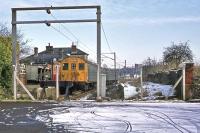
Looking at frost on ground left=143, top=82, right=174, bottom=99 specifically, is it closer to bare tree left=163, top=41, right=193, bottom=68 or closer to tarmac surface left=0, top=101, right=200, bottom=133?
tarmac surface left=0, top=101, right=200, bottom=133

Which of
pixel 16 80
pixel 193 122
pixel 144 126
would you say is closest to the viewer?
pixel 144 126

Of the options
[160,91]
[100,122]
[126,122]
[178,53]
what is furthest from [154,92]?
[178,53]

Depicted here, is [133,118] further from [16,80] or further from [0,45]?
[0,45]

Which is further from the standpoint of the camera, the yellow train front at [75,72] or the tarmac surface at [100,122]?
the yellow train front at [75,72]

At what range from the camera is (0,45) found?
29.0 m

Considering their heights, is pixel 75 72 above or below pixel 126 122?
above

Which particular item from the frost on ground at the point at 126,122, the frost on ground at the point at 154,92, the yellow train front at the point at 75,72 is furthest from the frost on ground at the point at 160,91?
the yellow train front at the point at 75,72

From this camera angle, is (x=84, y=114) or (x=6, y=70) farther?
(x=6, y=70)

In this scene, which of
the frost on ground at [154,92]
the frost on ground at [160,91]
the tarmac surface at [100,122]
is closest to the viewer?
the tarmac surface at [100,122]

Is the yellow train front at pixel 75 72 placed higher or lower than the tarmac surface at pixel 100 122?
higher

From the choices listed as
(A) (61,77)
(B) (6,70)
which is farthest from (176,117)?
(A) (61,77)

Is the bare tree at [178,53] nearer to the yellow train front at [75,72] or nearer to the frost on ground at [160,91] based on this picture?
the yellow train front at [75,72]

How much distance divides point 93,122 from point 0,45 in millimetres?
16646

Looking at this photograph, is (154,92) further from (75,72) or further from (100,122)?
(75,72)
